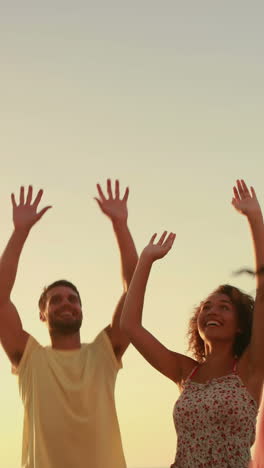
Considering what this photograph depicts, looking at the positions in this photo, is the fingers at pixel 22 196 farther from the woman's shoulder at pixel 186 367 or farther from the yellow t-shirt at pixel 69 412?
the woman's shoulder at pixel 186 367

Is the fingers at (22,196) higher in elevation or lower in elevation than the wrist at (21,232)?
higher

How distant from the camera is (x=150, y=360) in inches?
266

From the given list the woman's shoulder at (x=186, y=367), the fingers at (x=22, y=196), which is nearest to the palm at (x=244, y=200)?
the woman's shoulder at (x=186, y=367)

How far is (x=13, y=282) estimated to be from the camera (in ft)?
26.3

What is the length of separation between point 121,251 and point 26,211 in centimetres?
87

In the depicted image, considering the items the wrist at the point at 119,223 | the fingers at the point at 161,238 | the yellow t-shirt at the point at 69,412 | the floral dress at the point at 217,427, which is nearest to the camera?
the floral dress at the point at 217,427

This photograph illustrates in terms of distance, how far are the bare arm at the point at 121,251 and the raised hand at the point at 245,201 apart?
4.10 feet

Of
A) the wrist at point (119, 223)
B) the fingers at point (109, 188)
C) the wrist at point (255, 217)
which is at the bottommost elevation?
the wrist at point (255, 217)

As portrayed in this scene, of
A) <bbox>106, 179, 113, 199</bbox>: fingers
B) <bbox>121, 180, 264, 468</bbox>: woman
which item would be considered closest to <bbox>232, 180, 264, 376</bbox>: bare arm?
<bbox>121, 180, 264, 468</bbox>: woman

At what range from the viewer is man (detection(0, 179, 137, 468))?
7691 millimetres

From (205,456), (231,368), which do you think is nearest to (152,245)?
(231,368)

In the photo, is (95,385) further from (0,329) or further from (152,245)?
(152,245)

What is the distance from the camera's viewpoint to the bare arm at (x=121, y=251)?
8031 millimetres

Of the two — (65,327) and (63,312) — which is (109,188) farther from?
→ (65,327)
